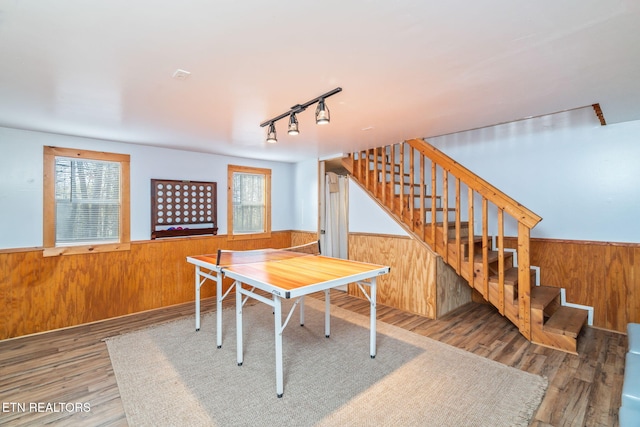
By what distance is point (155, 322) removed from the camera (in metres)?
3.60

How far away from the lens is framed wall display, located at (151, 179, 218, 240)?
163 inches

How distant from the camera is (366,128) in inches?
131

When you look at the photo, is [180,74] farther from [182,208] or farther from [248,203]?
[248,203]

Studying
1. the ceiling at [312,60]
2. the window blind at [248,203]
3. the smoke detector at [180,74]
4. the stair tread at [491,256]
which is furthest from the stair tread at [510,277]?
the window blind at [248,203]

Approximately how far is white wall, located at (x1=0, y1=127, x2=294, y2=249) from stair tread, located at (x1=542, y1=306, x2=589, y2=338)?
4.17 metres

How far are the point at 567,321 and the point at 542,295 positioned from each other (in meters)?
0.32

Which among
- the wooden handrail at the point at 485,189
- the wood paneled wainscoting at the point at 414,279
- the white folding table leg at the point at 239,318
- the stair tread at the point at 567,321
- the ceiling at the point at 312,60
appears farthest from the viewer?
the wood paneled wainscoting at the point at 414,279

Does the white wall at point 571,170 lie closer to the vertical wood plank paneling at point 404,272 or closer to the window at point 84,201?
the vertical wood plank paneling at point 404,272

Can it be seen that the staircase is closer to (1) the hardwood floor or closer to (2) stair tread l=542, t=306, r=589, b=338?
(2) stair tread l=542, t=306, r=589, b=338

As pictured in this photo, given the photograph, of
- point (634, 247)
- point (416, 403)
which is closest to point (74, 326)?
point (416, 403)

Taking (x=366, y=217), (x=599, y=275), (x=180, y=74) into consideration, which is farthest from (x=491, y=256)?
(x=180, y=74)

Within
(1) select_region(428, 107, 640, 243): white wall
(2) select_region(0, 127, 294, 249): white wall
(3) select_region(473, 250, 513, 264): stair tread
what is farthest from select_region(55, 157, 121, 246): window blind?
(1) select_region(428, 107, 640, 243): white wall

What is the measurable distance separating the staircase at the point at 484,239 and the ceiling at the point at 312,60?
84 centimetres

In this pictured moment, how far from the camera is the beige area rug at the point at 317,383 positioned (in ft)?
6.26
